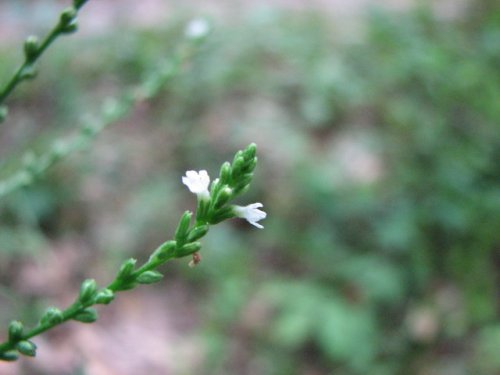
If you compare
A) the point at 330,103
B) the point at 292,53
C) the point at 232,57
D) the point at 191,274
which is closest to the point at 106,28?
the point at 232,57

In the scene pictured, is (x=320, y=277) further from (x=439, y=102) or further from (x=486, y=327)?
(x=439, y=102)

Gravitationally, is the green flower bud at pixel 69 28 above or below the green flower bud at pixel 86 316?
above

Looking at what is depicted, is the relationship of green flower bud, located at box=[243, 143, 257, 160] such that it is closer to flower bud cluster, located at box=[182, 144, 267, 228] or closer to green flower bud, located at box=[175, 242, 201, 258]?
flower bud cluster, located at box=[182, 144, 267, 228]

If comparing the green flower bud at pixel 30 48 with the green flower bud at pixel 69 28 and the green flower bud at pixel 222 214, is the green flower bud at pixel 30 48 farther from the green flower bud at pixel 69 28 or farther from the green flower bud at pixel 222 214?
the green flower bud at pixel 222 214

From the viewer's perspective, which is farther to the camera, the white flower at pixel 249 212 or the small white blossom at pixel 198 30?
the small white blossom at pixel 198 30

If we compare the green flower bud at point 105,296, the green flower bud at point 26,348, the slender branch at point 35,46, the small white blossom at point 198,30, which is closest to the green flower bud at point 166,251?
the green flower bud at point 105,296

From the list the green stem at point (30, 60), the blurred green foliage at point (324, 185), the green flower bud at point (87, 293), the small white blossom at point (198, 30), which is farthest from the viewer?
the blurred green foliage at point (324, 185)
